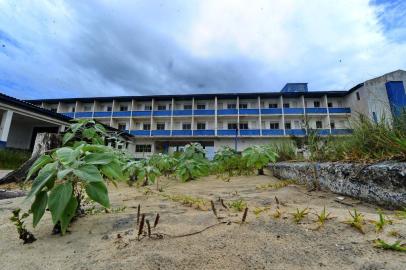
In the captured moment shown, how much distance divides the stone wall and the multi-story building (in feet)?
70.3

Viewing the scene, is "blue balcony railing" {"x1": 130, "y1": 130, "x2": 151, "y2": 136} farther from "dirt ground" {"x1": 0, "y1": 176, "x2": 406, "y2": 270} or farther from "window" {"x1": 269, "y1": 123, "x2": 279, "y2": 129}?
"dirt ground" {"x1": 0, "y1": 176, "x2": 406, "y2": 270}

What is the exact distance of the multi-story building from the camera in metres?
25.4

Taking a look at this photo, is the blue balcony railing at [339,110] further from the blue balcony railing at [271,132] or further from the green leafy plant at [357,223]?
the green leafy plant at [357,223]

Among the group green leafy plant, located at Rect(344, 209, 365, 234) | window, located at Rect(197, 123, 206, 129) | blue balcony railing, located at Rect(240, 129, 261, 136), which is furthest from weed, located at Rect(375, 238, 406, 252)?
window, located at Rect(197, 123, 206, 129)

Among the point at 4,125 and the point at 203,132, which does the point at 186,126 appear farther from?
the point at 4,125

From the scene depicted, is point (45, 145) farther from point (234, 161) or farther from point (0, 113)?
point (0, 113)

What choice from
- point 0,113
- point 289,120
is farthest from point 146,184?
point 289,120

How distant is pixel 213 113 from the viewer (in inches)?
1056

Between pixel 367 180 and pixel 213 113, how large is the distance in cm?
2526

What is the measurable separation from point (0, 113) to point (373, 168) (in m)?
16.9

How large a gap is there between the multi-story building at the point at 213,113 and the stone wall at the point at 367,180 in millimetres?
21438

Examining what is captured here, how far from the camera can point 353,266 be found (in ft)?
2.76

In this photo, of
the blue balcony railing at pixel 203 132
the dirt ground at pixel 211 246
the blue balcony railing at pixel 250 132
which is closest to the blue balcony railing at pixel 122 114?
the blue balcony railing at pixel 203 132

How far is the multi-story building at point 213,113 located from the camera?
2536cm
